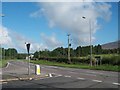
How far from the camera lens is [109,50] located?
92.4 meters

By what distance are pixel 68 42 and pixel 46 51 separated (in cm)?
9166

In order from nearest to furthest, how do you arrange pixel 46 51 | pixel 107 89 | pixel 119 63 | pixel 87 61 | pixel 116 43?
pixel 107 89 < pixel 119 63 < pixel 87 61 < pixel 116 43 < pixel 46 51

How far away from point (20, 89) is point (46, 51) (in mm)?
150875

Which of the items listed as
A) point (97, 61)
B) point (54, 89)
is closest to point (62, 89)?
point (54, 89)

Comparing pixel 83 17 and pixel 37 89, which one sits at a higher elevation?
pixel 83 17

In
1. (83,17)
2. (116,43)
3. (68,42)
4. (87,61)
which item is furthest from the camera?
(116,43)

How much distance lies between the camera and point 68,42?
7588 cm

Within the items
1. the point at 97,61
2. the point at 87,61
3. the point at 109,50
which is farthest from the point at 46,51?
the point at 97,61

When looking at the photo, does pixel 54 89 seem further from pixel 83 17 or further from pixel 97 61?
pixel 97 61

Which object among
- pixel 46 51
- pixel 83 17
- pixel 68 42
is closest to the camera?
pixel 83 17

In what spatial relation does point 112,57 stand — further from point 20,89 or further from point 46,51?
point 46,51

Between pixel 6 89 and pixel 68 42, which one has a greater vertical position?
pixel 68 42

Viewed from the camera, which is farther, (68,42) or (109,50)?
(109,50)

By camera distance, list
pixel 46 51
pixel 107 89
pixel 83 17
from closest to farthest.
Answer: pixel 107 89, pixel 83 17, pixel 46 51
